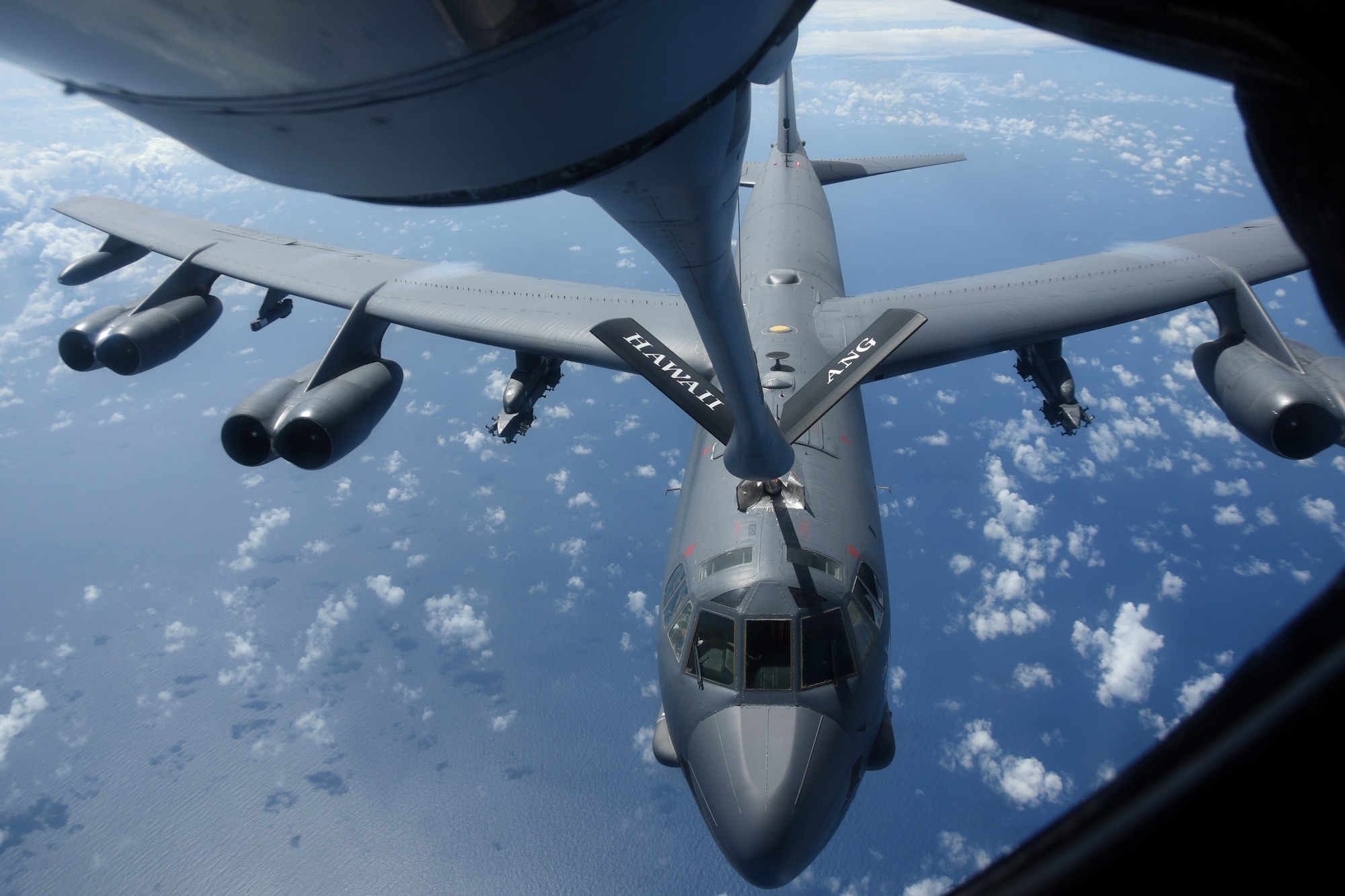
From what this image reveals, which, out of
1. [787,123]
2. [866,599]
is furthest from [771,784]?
[787,123]

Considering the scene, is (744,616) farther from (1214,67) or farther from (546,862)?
(546,862)

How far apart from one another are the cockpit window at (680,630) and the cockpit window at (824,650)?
1.62 meters

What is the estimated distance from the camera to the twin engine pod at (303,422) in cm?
1061

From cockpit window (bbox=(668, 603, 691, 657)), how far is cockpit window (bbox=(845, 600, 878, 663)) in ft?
7.20

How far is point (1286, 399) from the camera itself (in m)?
9.56

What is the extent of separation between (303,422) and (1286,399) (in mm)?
16835

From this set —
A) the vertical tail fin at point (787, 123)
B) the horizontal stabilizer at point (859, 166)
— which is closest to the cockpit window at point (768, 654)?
the horizontal stabilizer at point (859, 166)

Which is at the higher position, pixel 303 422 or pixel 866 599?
pixel 303 422

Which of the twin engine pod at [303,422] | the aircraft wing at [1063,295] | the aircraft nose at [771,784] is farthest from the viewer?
the aircraft wing at [1063,295]

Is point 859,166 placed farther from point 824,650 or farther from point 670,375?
point 824,650

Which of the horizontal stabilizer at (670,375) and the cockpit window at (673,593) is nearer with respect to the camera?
the horizontal stabilizer at (670,375)

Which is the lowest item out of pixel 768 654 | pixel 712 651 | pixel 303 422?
pixel 712 651

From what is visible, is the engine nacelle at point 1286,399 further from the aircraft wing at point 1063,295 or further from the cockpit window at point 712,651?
the cockpit window at point 712,651

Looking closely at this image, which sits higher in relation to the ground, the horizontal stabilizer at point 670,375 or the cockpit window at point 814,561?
the horizontal stabilizer at point 670,375
